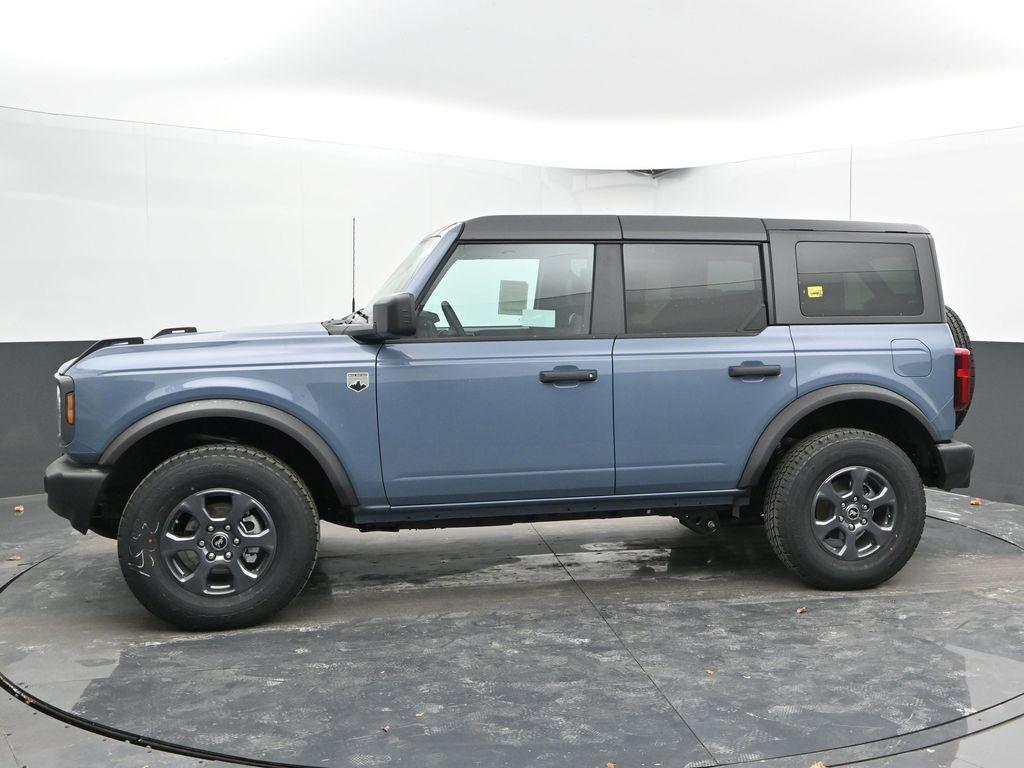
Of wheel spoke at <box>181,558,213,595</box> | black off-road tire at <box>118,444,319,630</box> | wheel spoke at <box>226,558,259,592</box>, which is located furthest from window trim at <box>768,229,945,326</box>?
wheel spoke at <box>181,558,213,595</box>

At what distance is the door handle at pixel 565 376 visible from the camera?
15.1 ft

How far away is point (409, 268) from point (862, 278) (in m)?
2.38

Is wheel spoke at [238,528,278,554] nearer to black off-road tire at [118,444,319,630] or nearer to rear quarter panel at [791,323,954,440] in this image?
black off-road tire at [118,444,319,630]

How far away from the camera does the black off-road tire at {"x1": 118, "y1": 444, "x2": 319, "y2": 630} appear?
4.28 m

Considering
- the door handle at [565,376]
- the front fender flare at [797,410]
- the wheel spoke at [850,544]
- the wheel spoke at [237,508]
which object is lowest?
the wheel spoke at [850,544]

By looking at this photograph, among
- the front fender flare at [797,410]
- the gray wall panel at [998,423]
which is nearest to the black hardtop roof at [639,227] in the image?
the front fender flare at [797,410]

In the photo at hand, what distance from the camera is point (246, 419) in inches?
175

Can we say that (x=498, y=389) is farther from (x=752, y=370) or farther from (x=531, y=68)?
(x=531, y=68)

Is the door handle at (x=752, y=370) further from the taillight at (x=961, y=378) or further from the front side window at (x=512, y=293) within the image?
the taillight at (x=961, y=378)

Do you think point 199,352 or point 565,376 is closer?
point 199,352

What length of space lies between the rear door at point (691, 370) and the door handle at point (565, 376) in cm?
15

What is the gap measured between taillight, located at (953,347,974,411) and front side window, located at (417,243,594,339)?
200 centimetres

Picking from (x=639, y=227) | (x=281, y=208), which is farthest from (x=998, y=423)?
(x=281, y=208)

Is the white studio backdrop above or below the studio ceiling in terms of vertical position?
below
